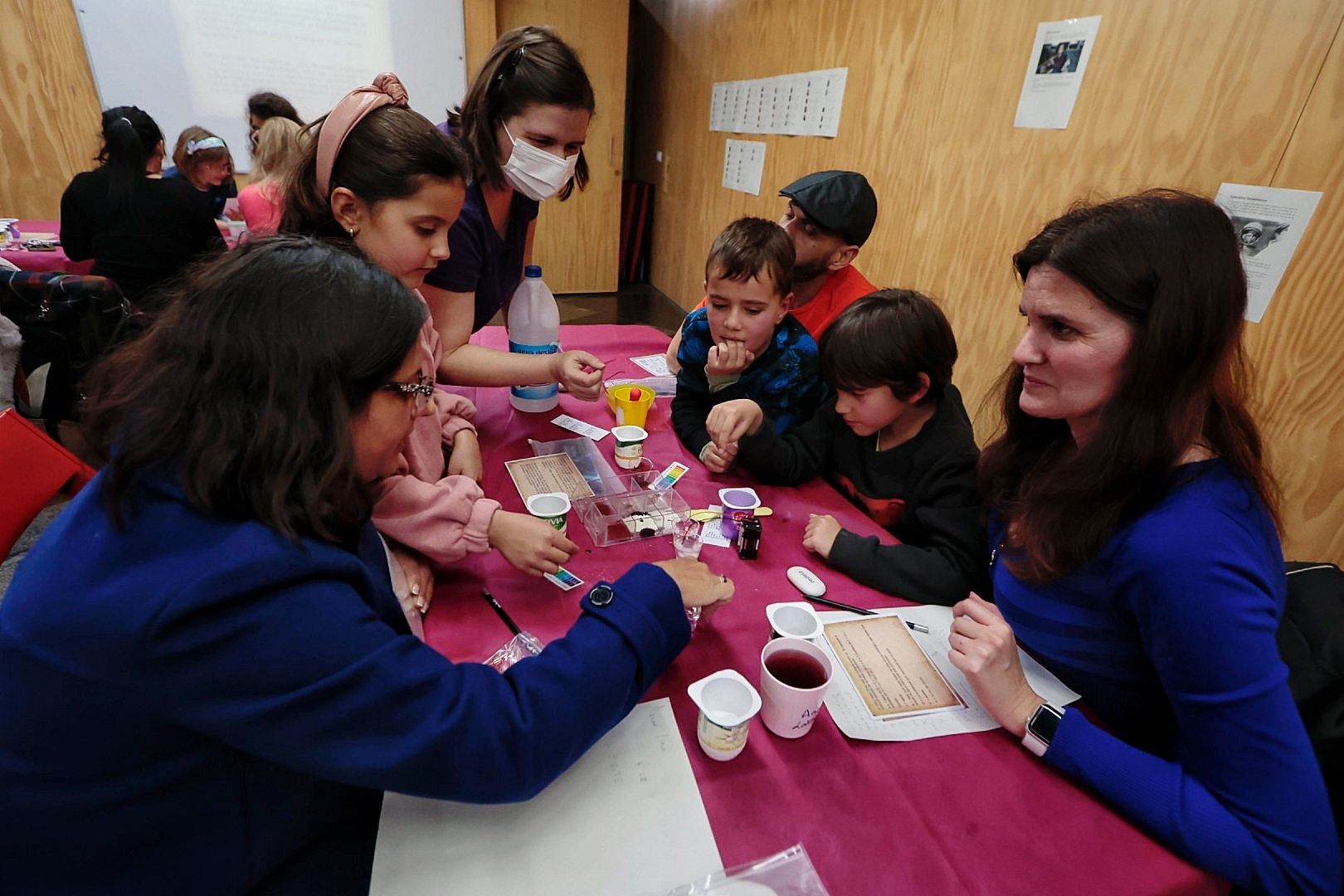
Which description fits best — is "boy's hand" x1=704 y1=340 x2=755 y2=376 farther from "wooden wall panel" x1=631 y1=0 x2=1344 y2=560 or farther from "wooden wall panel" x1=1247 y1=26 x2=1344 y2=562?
"wooden wall panel" x1=1247 y1=26 x2=1344 y2=562

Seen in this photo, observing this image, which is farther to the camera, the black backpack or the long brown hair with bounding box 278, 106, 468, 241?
the long brown hair with bounding box 278, 106, 468, 241

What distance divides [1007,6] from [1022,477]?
2.22 metres

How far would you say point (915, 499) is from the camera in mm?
1458

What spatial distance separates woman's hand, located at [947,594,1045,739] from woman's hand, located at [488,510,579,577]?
660 millimetres

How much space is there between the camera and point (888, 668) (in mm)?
999

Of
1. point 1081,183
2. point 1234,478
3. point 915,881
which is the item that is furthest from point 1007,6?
point 915,881

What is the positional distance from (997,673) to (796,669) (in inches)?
11.5

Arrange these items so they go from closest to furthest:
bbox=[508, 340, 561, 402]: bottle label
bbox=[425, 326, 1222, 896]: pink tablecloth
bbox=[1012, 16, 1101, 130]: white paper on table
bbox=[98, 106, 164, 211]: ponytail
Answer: bbox=[425, 326, 1222, 896]: pink tablecloth < bbox=[508, 340, 561, 402]: bottle label < bbox=[1012, 16, 1101, 130]: white paper on table < bbox=[98, 106, 164, 211]: ponytail

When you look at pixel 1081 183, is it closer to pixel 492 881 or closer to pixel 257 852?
pixel 492 881

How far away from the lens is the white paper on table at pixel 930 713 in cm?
89

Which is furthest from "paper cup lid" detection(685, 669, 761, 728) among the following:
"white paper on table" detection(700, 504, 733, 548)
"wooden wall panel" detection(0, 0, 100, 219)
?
"wooden wall panel" detection(0, 0, 100, 219)

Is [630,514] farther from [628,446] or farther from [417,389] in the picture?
[417,389]

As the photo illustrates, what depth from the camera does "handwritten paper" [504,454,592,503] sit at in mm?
1399

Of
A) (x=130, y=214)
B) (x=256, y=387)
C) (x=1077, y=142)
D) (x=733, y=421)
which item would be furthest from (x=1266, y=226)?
(x=130, y=214)
